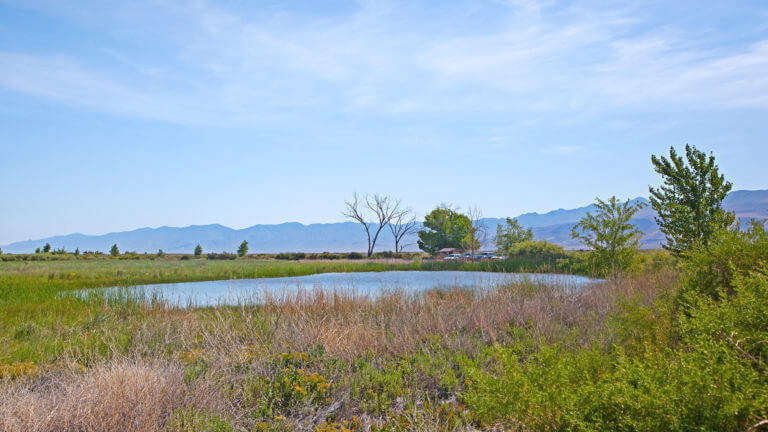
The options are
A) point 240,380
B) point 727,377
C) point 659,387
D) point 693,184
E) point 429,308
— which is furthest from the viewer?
point 693,184

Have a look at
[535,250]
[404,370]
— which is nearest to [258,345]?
[404,370]

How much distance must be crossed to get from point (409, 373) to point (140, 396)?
9.66 ft

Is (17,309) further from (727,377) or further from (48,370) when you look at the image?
(727,377)

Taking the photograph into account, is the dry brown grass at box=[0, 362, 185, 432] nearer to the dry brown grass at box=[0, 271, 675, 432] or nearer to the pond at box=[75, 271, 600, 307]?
the dry brown grass at box=[0, 271, 675, 432]

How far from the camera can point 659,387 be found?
259 centimetres

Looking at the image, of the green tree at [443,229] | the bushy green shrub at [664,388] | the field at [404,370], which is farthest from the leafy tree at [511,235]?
the bushy green shrub at [664,388]

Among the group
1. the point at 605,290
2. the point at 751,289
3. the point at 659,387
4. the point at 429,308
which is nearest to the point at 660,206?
the point at 605,290

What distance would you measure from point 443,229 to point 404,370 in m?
57.9

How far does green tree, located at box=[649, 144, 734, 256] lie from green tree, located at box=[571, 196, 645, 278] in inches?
69.6

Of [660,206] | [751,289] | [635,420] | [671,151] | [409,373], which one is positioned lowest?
[409,373]

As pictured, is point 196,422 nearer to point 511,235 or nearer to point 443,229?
point 511,235

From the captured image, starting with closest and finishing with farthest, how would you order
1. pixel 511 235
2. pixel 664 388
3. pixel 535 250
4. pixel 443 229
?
pixel 664 388
pixel 535 250
pixel 511 235
pixel 443 229

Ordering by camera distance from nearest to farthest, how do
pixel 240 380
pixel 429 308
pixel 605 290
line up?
pixel 240 380, pixel 429 308, pixel 605 290

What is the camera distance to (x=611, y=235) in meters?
15.8
